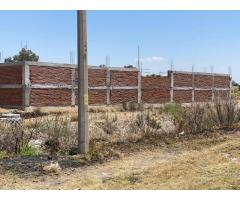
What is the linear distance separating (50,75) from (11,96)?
9.61 feet

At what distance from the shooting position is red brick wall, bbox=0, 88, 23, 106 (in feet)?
103

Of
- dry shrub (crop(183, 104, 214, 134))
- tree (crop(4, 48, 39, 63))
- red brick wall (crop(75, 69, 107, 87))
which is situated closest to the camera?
dry shrub (crop(183, 104, 214, 134))

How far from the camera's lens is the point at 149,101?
41.6 meters

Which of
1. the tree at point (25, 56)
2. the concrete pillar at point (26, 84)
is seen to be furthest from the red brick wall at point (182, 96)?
the tree at point (25, 56)

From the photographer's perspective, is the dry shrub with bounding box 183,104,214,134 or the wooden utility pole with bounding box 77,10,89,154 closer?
the wooden utility pole with bounding box 77,10,89,154

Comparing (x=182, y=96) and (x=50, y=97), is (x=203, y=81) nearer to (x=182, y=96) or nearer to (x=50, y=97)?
(x=182, y=96)

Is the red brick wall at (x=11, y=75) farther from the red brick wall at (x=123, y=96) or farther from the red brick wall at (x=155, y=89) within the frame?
the red brick wall at (x=155, y=89)

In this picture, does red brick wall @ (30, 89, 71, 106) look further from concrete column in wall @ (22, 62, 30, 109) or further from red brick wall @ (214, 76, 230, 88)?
red brick wall @ (214, 76, 230, 88)

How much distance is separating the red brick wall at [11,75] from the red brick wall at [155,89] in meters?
12.4

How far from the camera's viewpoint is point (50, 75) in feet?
106

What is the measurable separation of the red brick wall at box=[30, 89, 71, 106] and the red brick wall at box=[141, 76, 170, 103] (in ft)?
30.1

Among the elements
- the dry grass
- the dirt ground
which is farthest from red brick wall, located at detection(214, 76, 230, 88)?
the dirt ground

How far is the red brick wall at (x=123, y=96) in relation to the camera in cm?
3753
